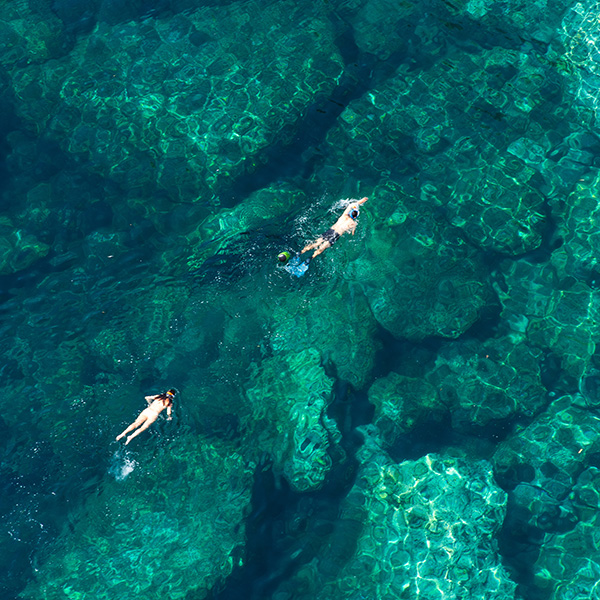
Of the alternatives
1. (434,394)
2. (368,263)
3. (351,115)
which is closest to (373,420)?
(434,394)

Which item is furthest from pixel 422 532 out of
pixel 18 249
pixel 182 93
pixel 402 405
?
pixel 182 93

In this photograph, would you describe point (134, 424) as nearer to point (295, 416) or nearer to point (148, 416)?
point (148, 416)

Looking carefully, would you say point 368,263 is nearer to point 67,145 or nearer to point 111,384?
point 111,384

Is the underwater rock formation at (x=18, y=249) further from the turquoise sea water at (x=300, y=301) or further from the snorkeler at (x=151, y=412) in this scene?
the snorkeler at (x=151, y=412)

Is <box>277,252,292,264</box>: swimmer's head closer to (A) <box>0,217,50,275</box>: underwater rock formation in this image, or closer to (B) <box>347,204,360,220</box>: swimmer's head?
(B) <box>347,204,360,220</box>: swimmer's head

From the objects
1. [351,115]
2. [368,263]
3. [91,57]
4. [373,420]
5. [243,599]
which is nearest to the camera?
[243,599]

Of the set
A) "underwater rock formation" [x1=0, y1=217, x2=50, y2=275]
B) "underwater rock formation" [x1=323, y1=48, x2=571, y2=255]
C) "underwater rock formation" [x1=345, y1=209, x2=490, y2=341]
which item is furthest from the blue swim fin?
"underwater rock formation" [x1=0, y1=217, x2=50, y2=275]
